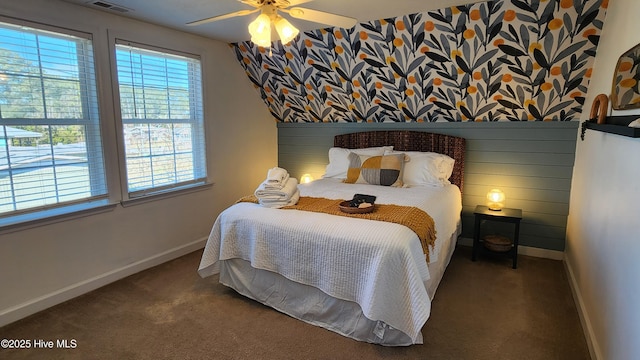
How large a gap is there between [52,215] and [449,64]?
11.4 feet

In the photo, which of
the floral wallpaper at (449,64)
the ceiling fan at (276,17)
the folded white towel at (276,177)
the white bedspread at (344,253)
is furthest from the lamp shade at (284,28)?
the white bedspread at (344,253)

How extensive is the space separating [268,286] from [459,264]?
1891 millimetres

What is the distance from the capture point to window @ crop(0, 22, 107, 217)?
93.1 inches

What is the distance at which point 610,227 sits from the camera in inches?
77.3

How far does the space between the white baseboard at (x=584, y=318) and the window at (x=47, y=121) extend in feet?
11.9

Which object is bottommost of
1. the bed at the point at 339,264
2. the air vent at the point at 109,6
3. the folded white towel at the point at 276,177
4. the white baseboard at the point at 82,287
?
the white baseboard at the point at 82,287

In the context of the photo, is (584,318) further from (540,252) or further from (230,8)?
(230,8)

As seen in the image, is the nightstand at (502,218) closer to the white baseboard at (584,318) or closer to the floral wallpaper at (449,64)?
the white baseboard at (584,318)

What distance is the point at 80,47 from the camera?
273 centimetres

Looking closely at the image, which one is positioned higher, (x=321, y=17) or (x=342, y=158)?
(x=321, y=17)

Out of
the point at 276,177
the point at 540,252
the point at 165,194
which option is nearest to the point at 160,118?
the point at 165,194

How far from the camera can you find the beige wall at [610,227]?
1.59 meters

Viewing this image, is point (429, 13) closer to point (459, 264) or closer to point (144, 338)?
point (459, 264)

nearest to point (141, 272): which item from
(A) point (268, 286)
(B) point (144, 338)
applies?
(B) point (144, 338)
